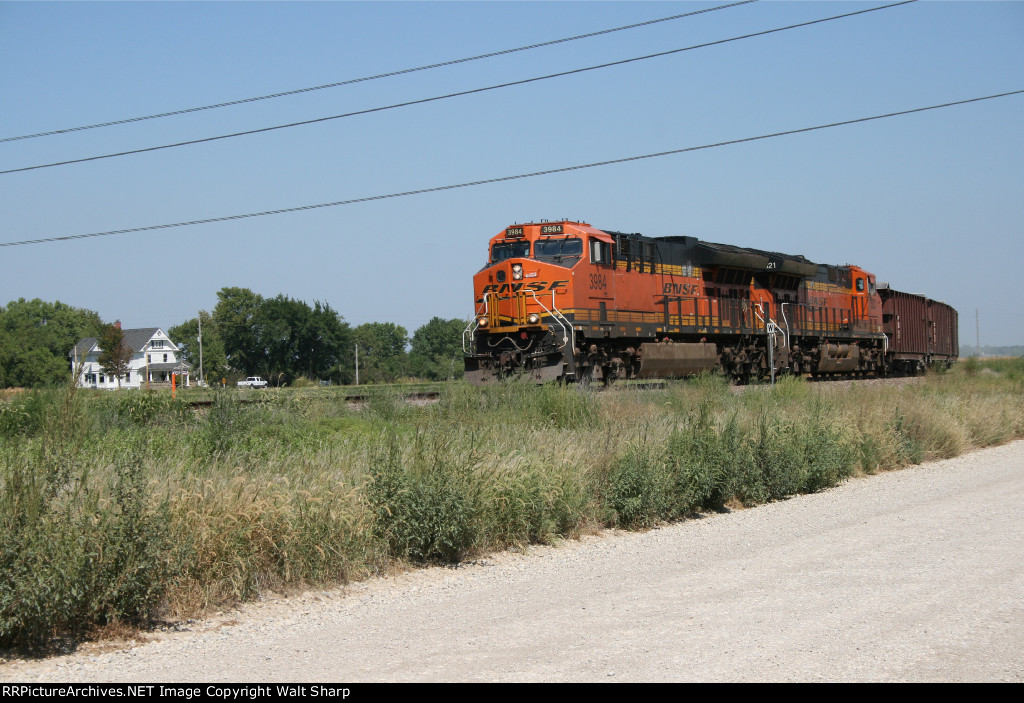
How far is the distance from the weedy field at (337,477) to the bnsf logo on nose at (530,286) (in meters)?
4.09

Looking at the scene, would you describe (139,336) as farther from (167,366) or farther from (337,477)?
(337,477)

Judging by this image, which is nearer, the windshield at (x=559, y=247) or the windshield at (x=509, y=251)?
the windshield at (x=559, y=247)

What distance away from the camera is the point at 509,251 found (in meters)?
20.0

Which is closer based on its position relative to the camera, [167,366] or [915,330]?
[915,330]

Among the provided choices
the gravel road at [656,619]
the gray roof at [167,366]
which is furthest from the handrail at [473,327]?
the gray roof at [167,366]

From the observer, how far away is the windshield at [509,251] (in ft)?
64.6

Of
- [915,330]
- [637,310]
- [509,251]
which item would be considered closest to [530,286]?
[509,251]

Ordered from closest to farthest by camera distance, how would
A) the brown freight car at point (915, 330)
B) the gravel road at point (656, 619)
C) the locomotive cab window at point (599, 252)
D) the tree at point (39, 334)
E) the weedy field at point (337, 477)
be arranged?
the gravel road at point (656, 619) < the weedy field at point (337, 477) < the locomotive cab window at point (599, 252) < the brown freight car at point (915, 330) < the tree at point (39, 334)

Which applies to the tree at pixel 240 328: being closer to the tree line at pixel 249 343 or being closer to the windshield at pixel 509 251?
the tree line at pixel 249 343

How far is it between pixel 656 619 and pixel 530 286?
13.6 m

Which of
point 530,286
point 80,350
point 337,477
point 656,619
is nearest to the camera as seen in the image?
point 656,619

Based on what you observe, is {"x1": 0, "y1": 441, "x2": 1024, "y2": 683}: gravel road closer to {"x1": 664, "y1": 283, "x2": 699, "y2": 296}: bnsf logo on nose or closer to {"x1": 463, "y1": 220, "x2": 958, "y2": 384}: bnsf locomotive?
{"x1": 463, "y1": 220, "x2": 958, "y2": 384}: bnsf locomotive

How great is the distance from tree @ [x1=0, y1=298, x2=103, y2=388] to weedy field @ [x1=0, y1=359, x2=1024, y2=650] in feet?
199
